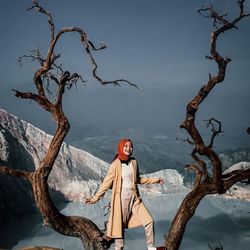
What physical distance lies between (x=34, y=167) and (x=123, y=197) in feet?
75.4

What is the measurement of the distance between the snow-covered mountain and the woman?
1933cm

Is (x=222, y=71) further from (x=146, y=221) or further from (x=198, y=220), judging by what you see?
(x=198, y=220)

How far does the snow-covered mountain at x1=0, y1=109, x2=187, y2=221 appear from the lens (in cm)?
2445

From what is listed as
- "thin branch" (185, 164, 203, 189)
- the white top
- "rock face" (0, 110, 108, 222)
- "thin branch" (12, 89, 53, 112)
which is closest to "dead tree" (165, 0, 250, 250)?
"thin branch" (185, 164, 203, 189)

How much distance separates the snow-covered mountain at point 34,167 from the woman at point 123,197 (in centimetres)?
1933

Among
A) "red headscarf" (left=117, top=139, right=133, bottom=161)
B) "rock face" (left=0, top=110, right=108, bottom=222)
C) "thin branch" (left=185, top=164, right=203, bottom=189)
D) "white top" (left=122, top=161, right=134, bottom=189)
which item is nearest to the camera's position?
"red headscarf" (left=117, top=139, right=133, bottom=161)

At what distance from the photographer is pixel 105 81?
25.5 feet

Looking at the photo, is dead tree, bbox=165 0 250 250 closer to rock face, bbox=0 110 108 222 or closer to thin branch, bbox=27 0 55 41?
thin branch, bbox=27 0 55 41

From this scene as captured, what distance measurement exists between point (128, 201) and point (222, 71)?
10.3 ft

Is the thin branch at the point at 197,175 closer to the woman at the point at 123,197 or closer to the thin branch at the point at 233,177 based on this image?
the thin branch at the point at 233,177

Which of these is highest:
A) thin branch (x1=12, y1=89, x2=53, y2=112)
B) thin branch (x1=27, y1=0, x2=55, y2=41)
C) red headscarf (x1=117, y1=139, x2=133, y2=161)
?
thin branch (x1=27, y1=0, x2=55, y2=41)

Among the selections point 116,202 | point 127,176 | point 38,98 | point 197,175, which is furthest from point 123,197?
point 38,98

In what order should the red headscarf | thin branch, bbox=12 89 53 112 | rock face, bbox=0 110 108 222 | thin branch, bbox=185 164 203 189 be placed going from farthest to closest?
1. rock face, bbox=0 110 108 222
2. thin branch, bbox=185 164 203 189
3. thin branch, bbox=12 89 53 112
4. the red headscarf

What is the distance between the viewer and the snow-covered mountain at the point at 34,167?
24453mm
